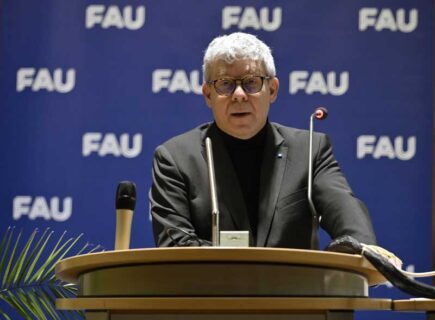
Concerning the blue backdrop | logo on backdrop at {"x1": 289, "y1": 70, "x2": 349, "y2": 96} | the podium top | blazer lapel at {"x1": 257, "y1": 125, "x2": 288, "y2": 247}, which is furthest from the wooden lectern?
logo on backdrop at {"x1": 289, "y1": 70, "x2": 349, "y2": 96}

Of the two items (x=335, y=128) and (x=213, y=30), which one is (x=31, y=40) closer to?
(x=213, y=30)

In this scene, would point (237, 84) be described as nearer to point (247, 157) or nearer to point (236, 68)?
point (236, 68)

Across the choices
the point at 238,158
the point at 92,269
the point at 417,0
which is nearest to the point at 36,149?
the point at 238,158

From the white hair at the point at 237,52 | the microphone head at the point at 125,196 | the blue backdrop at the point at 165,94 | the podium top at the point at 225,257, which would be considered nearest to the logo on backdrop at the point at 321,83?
the blue backdrop at the point at 165,94

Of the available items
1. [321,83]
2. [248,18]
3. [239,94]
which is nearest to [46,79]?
[248,18]

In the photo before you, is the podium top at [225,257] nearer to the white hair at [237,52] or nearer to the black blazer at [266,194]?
the black blazer at [266,194]

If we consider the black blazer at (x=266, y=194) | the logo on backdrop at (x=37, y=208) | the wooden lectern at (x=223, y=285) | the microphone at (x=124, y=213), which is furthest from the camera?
the logo on backdrop at (x=37, y=208)

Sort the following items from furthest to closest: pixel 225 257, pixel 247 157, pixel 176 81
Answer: pixel 176 81, pixel 247 157, pixel 225 257

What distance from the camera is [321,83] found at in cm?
484

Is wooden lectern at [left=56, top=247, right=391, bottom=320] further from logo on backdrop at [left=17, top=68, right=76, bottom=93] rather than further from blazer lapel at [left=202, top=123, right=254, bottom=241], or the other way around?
logo on backdrop at [left=17, top=68, right=76, bottom=93]

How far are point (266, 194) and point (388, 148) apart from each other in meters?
1.60

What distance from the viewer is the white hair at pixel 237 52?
343cm

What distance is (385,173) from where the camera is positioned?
481cm

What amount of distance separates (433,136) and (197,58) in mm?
1349
